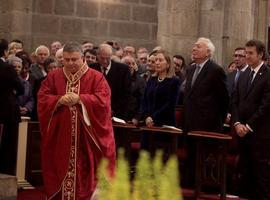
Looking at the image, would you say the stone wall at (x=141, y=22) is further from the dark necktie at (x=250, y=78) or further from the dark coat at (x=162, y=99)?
the dark necktie at (x=250, y=78)

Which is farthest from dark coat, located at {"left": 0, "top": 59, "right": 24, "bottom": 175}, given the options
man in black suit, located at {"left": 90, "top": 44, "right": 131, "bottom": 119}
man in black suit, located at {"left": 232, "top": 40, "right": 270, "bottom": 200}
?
man in black suit, located at {"left": 232, "top": 40, "right": 270, "bottom": 200}

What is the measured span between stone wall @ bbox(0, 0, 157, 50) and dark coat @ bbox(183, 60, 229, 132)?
5555mm

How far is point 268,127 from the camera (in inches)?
304

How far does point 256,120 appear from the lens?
25.1 ft

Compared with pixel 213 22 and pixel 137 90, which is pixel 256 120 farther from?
pixel 213 22

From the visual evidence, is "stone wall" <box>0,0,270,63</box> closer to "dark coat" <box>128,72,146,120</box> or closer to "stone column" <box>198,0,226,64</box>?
"stone column" <box>198,0,226,64</box>

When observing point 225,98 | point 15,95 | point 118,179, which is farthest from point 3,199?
point 118,179

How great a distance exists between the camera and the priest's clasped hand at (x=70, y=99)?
6.54 m

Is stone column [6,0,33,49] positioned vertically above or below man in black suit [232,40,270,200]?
above

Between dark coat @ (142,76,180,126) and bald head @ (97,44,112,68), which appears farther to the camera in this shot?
bald head @ (97,44,112,68)

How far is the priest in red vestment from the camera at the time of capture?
6648 millimetres

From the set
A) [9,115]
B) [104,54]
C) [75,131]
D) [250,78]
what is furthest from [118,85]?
[75,131]

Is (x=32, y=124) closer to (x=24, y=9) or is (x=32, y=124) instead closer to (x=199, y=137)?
(x=199, y=137)

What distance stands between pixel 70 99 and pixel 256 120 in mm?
2313
